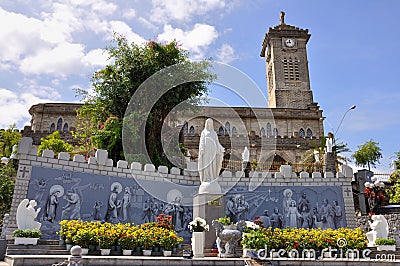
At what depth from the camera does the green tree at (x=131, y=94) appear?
21844 millimetres

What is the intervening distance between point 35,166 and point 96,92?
8995mm

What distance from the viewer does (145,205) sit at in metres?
17.8

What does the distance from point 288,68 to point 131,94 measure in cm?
3274

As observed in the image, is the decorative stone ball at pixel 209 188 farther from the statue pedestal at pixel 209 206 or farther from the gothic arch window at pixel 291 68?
the gothic arch window at pixel 291 68

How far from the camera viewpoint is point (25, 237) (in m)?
11.2

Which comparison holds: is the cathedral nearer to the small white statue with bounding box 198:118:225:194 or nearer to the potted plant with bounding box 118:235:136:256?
the small white statue with bounding box 198:118:225:194

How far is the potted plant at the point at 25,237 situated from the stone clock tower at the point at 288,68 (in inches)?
1590

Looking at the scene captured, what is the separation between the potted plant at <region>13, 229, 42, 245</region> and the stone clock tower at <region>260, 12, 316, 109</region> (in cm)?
4040

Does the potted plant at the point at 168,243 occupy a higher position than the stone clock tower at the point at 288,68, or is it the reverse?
the stone clock tower at the point at 288,68

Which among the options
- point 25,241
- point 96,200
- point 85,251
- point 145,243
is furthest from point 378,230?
point 25,241

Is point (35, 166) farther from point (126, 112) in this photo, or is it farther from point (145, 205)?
point (126, 112)

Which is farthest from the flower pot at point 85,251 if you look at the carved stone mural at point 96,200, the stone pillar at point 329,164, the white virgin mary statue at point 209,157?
the stone pillar at point 329,164

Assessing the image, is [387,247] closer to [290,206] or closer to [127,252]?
[290,206]

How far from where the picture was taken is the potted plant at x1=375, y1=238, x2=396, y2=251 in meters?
13.5
